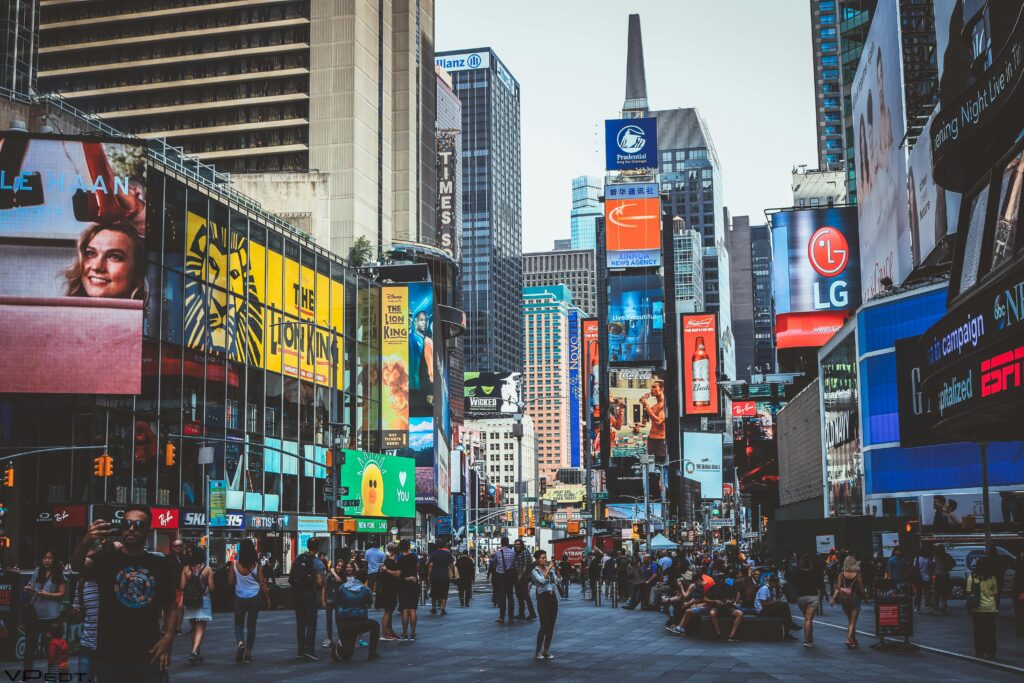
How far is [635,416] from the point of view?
619 feet

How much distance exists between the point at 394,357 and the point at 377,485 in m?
10.7

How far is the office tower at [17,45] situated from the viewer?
73.6 meters

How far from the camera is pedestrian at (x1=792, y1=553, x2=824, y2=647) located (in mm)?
21984

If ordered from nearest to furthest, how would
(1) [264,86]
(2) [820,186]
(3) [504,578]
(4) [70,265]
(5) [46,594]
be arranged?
(5) [46,594], (3) [504,578], (4) [70,265], (1) [264,86], (2) [820,186]

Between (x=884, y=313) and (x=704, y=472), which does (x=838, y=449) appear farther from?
(x=704, y=472)

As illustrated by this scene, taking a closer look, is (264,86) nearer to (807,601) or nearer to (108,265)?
(108,265)

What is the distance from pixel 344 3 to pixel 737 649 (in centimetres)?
9501

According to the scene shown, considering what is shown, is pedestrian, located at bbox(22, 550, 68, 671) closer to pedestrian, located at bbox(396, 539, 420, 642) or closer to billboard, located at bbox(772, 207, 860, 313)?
pedestrian, located at bbox(396, 539, 420, 642)

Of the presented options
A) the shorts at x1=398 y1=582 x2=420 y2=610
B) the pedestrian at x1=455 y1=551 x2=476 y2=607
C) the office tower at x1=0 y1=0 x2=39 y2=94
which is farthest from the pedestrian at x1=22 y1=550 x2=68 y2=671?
the office tower at x1=0 y1=0 x2=39 y2=94

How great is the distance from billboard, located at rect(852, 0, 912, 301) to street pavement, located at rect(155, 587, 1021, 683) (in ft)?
147

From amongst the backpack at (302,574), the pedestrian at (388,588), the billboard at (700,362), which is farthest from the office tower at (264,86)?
the backpack at (302,574)

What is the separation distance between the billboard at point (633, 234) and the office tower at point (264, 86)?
66.1 meters

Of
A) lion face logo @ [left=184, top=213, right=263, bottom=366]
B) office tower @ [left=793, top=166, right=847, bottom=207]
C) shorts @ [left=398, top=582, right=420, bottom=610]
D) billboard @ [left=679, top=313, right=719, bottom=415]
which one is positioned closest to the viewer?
shorts @ [left=398, top=582, right=420, bottom=610]

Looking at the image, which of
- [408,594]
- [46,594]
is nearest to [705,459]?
[408,594]
